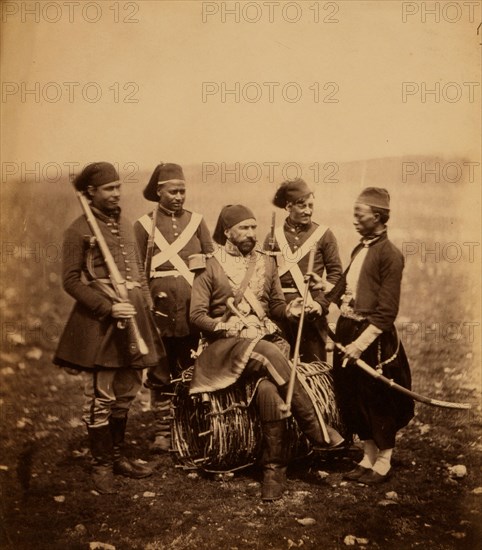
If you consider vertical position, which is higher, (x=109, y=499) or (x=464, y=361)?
(x=464, y=361)

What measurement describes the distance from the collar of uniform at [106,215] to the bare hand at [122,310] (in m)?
0.39

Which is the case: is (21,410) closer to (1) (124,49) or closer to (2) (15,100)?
(2) (15,100)

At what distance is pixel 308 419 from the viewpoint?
3154 mm

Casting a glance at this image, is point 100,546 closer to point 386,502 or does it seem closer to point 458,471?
point 386,502

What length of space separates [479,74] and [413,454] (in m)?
1.79

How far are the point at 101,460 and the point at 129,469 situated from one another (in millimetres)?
146

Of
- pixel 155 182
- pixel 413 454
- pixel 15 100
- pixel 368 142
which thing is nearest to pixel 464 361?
pixel 413 454

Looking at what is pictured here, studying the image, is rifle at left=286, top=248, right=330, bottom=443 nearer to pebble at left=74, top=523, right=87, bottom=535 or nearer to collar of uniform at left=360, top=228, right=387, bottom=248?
collar of uniform at left=360, top=228, right=387, bottom=248

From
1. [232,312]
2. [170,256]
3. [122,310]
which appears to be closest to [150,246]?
[170,256]

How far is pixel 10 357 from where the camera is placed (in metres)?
3.20

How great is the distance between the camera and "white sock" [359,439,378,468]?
326 cm

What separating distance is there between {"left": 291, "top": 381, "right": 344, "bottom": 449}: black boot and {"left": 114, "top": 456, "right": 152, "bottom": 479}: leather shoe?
740 millimetres

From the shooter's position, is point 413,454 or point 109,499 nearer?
point 109,499

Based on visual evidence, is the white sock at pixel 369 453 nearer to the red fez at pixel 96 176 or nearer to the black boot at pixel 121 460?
the black boot at pixel 121 460
